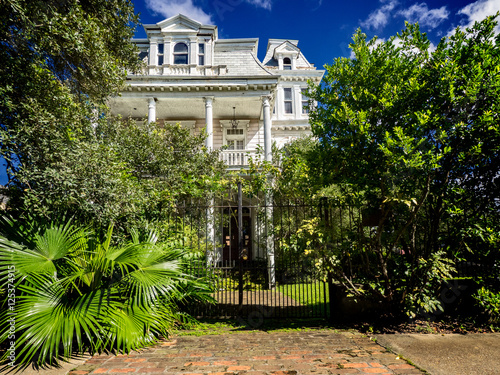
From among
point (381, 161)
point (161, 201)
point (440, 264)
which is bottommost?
point (440, 264)

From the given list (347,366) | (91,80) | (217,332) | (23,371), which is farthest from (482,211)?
(91,80)

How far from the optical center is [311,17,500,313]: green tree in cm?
454

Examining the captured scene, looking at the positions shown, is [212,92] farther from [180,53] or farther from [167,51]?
[167,51]

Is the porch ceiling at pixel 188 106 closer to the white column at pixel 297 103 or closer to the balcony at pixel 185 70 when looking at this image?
the balcony at pixel 185 70

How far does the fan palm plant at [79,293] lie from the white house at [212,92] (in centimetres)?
698

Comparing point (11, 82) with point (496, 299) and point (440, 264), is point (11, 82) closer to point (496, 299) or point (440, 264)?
point (440, 264)

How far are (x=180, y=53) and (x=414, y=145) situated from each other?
1250cm

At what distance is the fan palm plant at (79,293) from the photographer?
3756 mm

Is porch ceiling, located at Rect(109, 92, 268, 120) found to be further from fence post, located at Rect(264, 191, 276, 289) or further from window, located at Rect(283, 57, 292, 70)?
fence post, located at Rect(264, 191, 276, 289)

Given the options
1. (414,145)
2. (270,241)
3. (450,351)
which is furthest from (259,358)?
(270,241)

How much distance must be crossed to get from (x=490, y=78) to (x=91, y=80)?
6.67m

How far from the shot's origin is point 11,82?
430 cm

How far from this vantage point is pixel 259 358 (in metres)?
3.87

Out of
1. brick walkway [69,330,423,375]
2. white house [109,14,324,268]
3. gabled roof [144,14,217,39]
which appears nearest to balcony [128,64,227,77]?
white house [109,14,324,268]
